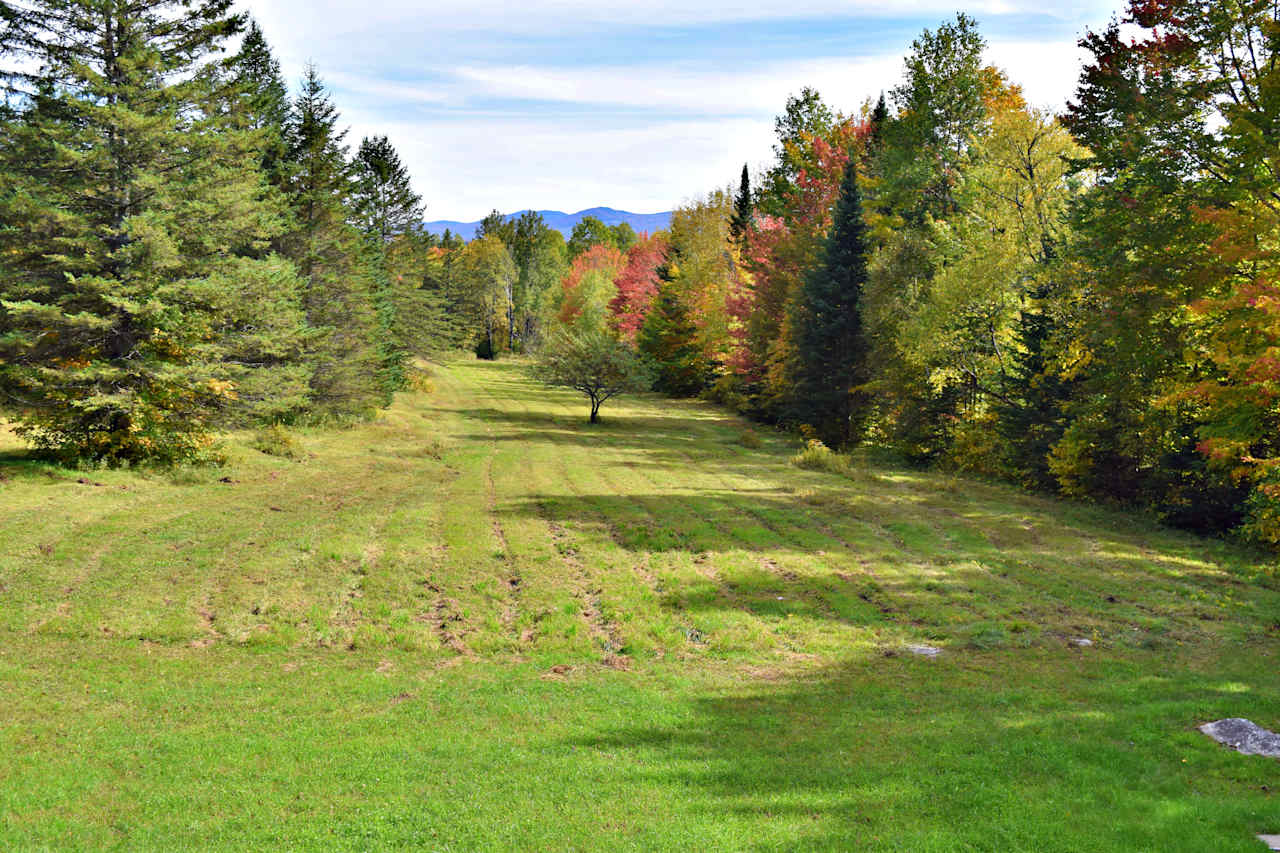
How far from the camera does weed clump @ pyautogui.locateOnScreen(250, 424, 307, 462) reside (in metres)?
28.6

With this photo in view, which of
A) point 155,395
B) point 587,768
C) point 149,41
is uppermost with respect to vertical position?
point 149,41

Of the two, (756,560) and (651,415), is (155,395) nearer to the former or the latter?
(756,560)

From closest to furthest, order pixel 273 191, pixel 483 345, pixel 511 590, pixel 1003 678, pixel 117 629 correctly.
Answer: pixel 1003 678
pixel 117 629
pixel 511 590
pixel 273 191
pixel 483 345

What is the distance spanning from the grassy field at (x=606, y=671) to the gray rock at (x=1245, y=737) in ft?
0.76

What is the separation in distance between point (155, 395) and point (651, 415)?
31.2 metres

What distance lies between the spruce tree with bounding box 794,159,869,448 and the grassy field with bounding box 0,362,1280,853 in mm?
15200

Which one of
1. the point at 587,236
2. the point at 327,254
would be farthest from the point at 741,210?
the point at 587,236

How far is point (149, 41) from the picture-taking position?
22844mm

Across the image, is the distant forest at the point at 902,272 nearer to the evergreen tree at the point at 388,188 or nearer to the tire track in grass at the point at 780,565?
the tire track in grass at the point at 780,565

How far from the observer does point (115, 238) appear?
2169 centimetres

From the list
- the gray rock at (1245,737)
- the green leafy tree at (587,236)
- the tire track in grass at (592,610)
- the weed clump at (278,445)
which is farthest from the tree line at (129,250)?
the green leafy tree at (587,236)

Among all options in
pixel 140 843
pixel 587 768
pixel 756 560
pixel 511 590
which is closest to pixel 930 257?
pixel 756 560

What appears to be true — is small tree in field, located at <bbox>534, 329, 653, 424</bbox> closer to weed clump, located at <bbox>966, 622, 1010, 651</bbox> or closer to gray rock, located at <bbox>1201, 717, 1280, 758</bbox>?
weed clump, located at <bbox>966, 622, 1010, 651</bbox>

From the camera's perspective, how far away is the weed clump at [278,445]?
1125 inches
